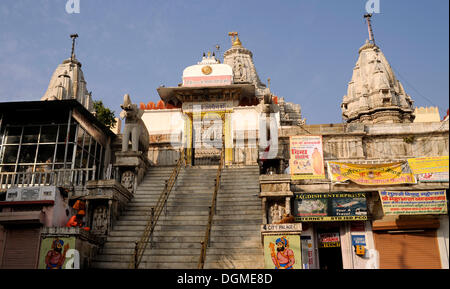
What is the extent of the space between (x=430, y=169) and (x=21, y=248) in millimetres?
14937

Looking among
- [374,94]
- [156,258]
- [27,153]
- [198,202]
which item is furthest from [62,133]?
[374,94]

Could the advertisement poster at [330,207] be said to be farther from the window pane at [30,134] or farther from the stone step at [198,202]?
the window pane at [30,134]

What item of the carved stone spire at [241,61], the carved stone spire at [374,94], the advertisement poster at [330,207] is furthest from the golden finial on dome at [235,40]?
the advertisement poster at [330,207]

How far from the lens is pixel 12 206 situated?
12523mm

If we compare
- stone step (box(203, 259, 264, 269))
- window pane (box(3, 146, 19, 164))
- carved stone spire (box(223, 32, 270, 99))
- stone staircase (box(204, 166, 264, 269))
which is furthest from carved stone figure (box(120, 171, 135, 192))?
carved stone spire (box(223, 32, 270, 99))

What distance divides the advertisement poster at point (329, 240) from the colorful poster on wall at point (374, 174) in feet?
7.08

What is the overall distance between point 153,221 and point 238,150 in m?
9.55

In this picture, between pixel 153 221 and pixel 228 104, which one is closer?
pixel 153 221

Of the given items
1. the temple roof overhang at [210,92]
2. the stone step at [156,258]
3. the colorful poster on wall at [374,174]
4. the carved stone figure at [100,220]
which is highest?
the temple roof overhang at [210,92]

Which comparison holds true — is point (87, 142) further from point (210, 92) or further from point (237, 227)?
point (237, 227)

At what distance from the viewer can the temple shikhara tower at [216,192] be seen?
40.0 feet

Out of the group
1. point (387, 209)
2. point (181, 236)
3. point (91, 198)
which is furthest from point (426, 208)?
point (91, 198)
